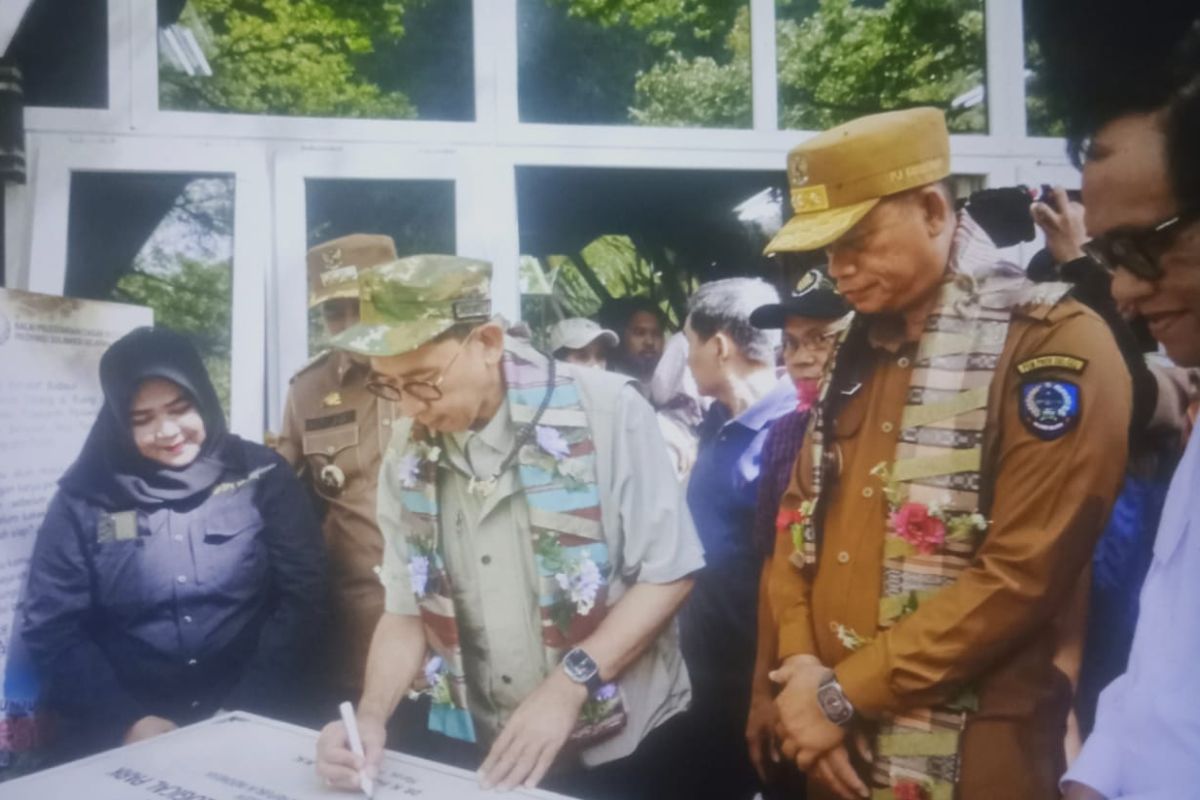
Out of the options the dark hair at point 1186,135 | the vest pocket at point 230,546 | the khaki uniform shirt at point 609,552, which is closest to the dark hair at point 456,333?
the khaki uniform shirt at point 609,552

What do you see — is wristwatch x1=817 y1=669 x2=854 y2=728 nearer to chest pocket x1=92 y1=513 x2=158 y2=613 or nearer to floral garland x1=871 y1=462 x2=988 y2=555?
floral garland x1=871 y1=462 x2=988 y2=555

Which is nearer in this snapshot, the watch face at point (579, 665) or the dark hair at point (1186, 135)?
the dark hair at point (1186, 135)

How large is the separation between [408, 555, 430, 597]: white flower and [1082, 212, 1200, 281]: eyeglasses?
1.03m

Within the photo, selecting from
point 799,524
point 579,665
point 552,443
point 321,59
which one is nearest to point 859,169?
point 799,524

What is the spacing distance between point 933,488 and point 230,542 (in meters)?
1.09

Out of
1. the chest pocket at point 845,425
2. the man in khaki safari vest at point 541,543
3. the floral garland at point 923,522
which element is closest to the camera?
the floral garland at point 923,522

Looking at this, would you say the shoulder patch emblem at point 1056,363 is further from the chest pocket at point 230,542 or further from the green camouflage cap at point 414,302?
the chest pocket at point 230,542

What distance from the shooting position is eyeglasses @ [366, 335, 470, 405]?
56.2 inches

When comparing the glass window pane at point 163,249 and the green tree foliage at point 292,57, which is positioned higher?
the green tree foliage at point 292,57

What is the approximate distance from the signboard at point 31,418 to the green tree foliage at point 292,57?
0.38 meters

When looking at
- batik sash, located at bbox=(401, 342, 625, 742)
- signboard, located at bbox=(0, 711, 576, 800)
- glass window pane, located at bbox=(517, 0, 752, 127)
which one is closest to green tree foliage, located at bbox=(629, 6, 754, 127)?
glass window pane, located at bbox=(517, 0, 752, 127)

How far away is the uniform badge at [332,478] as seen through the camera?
1558 millimetres

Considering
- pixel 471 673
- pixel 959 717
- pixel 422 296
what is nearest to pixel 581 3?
pixel 422 296

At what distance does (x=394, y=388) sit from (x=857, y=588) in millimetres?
738
